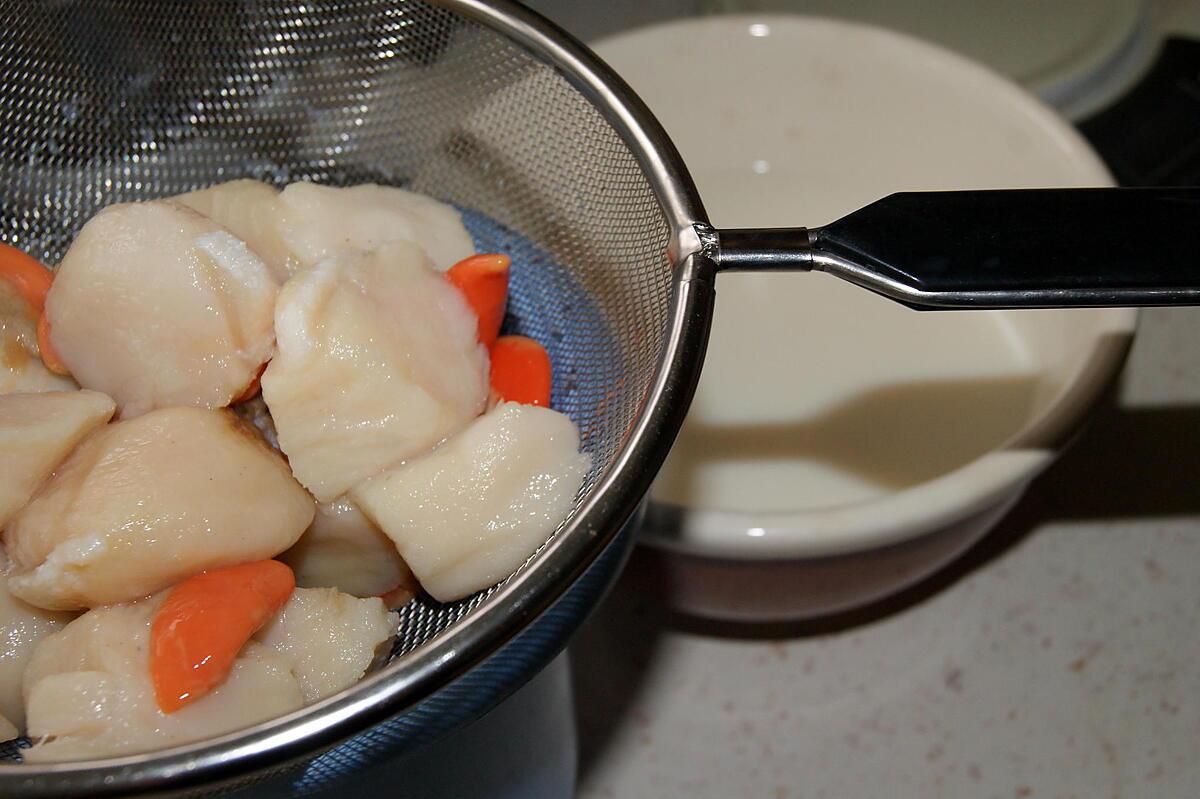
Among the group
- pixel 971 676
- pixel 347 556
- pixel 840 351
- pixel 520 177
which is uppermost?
pixel 520 177

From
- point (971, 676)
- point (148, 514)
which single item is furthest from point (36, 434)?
point (971, 676)

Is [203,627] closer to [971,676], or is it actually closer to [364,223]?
[364,223]

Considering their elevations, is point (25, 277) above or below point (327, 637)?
above

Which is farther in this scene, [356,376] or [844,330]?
[844,330]

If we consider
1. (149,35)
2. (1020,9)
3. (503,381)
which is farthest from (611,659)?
(1020,9)

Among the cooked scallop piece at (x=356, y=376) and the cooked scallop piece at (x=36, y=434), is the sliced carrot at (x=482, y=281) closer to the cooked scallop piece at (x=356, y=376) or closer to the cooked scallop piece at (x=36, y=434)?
the cooked scallop piece at (x=356, y=376)

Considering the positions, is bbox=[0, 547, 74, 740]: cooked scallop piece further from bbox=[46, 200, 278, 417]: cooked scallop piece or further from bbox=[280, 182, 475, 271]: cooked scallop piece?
bbox=[280, 182, 475, 271]: cooked scallop piece

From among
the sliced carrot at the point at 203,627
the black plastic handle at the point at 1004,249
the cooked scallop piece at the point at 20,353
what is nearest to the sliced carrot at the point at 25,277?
the cooked scallop piece at the point at 20,353
